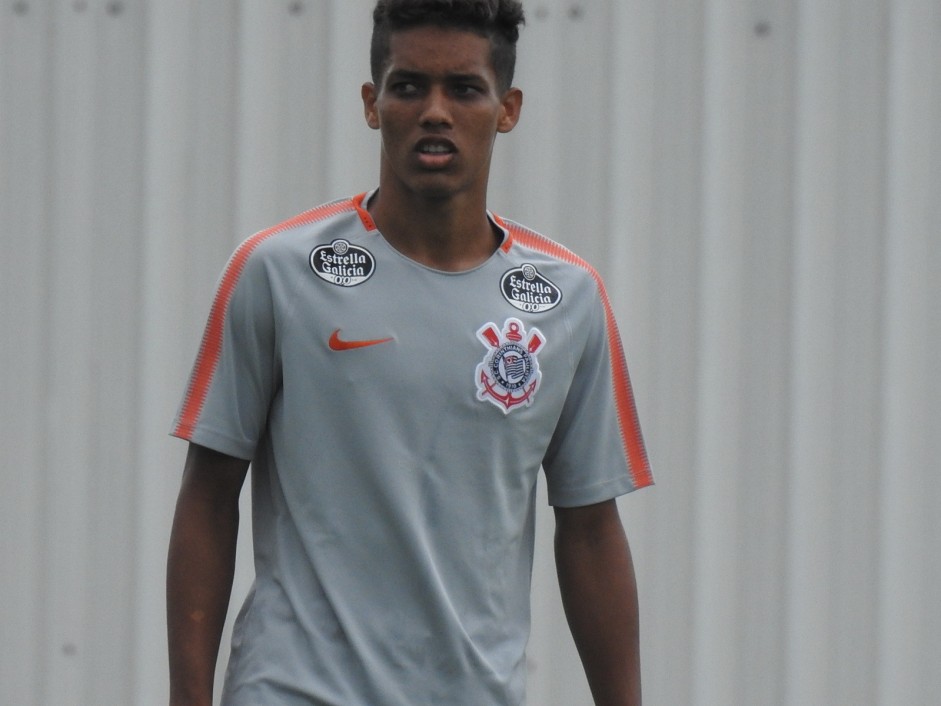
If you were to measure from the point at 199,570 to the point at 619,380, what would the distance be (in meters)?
0.73

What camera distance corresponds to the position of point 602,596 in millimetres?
2217

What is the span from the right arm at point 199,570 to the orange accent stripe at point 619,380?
578 millimetres

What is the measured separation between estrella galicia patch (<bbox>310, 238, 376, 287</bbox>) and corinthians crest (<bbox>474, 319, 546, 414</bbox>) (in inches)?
7.6

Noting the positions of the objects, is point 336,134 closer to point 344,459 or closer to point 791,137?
point 791,137

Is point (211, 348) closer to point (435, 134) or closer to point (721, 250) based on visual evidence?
point (435, 134)

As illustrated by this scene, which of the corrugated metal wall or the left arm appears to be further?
the corrugated metal wall

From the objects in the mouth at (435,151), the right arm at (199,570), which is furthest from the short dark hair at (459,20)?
the right arm at (199,570)

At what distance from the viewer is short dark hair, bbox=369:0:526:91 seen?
200cm

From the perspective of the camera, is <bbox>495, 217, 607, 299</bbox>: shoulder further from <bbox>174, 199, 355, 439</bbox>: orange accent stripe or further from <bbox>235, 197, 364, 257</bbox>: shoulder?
<bbox>174, 199, 355, 439</bbox>: orange accent stripe

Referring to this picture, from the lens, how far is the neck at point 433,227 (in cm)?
204

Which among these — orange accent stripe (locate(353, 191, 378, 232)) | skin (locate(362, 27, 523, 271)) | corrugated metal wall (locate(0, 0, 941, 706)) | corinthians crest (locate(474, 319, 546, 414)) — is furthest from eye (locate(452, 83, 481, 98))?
corrugated metal wall (locate(0, 0, 941, 706))

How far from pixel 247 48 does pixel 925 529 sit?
6.32 ft

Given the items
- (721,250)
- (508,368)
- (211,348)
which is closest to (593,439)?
(508,368)

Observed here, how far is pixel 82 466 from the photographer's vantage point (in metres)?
3.28
